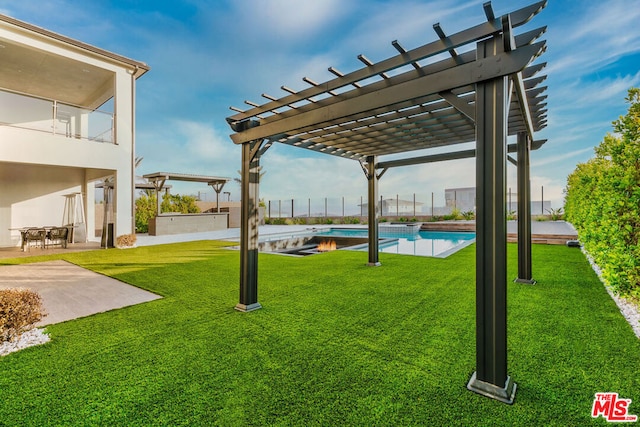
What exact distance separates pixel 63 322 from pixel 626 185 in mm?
7391

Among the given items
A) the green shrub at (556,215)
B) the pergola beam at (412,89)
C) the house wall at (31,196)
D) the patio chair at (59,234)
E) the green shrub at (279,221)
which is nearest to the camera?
the pergola beam at (412,89)

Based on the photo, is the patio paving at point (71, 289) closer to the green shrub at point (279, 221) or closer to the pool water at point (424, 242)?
the pool water at point (424, 242)

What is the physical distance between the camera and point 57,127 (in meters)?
10.8

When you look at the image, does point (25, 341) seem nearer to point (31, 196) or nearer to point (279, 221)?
point (31, 196)

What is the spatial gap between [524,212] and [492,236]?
158 inches

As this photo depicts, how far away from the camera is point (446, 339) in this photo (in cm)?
324

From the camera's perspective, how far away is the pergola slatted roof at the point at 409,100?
241 centimetres

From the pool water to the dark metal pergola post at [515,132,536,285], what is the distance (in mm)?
2762

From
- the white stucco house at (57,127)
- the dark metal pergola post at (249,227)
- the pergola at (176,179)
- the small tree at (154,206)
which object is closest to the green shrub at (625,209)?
the dark metal pergola post at (249,227)

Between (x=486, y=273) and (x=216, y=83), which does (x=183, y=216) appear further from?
(x=486, y=273)

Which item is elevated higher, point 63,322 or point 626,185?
point 626,185

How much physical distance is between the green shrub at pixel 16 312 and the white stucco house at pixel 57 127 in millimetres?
8648

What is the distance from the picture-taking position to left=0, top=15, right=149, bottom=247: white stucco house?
960cm

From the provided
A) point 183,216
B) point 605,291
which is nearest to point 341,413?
point 605,291
